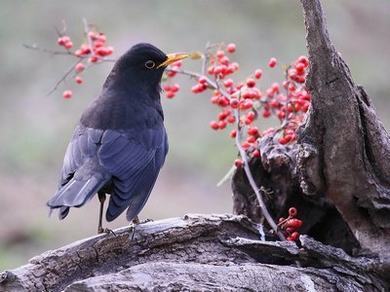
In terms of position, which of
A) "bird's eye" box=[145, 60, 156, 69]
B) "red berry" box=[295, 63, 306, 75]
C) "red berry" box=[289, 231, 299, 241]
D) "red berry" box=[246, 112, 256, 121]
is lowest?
"red berry" box=[289, 231, 299, 241]

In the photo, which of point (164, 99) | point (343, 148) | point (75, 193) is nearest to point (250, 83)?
point (343, 148)

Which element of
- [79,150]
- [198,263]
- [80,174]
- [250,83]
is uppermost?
[250,83]

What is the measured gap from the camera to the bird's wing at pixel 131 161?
4.42m

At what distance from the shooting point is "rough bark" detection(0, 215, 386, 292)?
12.7 ft

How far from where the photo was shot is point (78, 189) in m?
4.26

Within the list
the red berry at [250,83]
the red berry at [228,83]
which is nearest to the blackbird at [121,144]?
the red berry at [228,83]

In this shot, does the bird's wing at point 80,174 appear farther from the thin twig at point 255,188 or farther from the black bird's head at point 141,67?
the thin twig at point 255,188

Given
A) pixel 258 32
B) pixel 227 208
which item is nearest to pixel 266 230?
pixel 227 208

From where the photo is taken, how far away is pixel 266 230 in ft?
15.1

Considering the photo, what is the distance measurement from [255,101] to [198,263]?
1046mm

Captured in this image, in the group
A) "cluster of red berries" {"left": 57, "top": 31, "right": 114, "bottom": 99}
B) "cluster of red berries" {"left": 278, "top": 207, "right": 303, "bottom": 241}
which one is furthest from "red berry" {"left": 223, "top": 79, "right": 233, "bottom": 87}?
"cluster of red berries" {"left": 278, "top": 207, "right": 303, "bottom": 241}

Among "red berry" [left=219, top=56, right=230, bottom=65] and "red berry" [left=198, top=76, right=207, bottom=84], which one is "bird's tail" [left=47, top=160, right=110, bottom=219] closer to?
"red berry" [left=198, top=76, right=207, bottom=84]

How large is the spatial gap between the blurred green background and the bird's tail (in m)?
3.57

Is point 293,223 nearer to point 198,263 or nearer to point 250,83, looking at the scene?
point 198,263
